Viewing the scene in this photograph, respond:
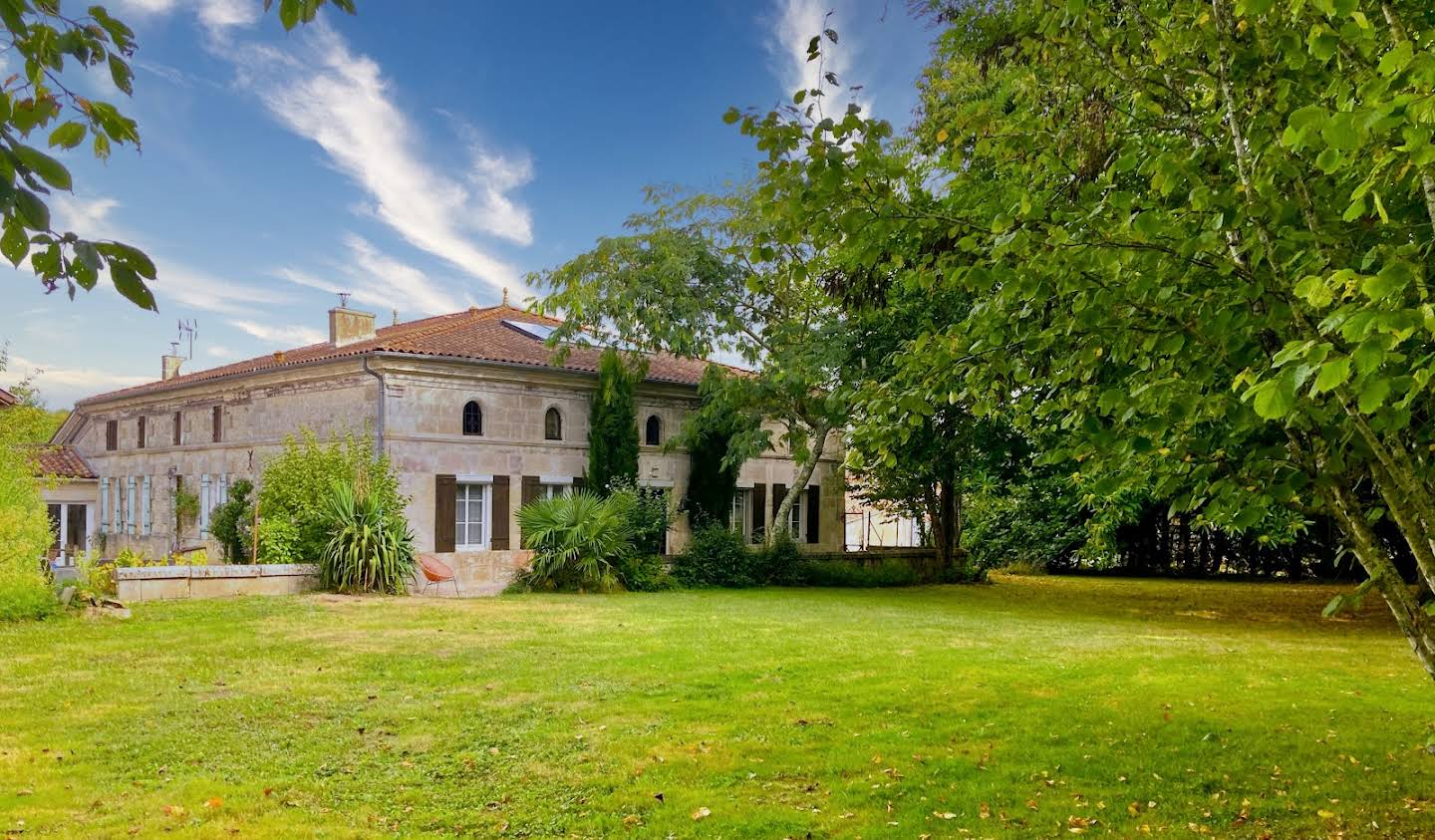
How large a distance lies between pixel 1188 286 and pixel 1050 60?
7.46ft

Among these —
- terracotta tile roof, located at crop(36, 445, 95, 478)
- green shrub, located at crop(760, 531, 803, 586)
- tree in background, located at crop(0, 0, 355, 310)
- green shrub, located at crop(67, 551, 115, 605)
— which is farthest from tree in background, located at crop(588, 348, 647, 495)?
terracotta tile roof, located at crop(36, 445, 95, 478)

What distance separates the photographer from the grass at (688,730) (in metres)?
5.03

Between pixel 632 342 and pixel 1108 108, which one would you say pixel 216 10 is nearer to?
pixel 1108 108

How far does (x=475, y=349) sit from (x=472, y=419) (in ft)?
5.21

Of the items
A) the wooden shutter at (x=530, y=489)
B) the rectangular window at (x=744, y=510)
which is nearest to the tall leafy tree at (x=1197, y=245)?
the wooden shutter at (x=530, y=489)

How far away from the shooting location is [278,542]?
1552 centimetres

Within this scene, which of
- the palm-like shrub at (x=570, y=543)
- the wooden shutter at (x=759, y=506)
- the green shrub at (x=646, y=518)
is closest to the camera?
the palm-like shrub at (x=570, y=543)

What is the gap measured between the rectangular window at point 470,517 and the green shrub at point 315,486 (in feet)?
10.2

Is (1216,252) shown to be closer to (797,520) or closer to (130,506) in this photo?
(797,520)

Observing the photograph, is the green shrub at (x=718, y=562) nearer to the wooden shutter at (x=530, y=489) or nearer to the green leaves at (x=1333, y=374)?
the wooden shutter at (x=530, y=489)

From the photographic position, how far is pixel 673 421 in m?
23.5

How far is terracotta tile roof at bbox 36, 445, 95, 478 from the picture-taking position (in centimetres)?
3027

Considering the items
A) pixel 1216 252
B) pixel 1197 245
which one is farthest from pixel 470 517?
pixel 1197 245

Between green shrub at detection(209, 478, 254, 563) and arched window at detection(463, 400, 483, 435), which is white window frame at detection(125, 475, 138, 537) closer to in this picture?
green shrub at detection(209, 478, 254, 563)
